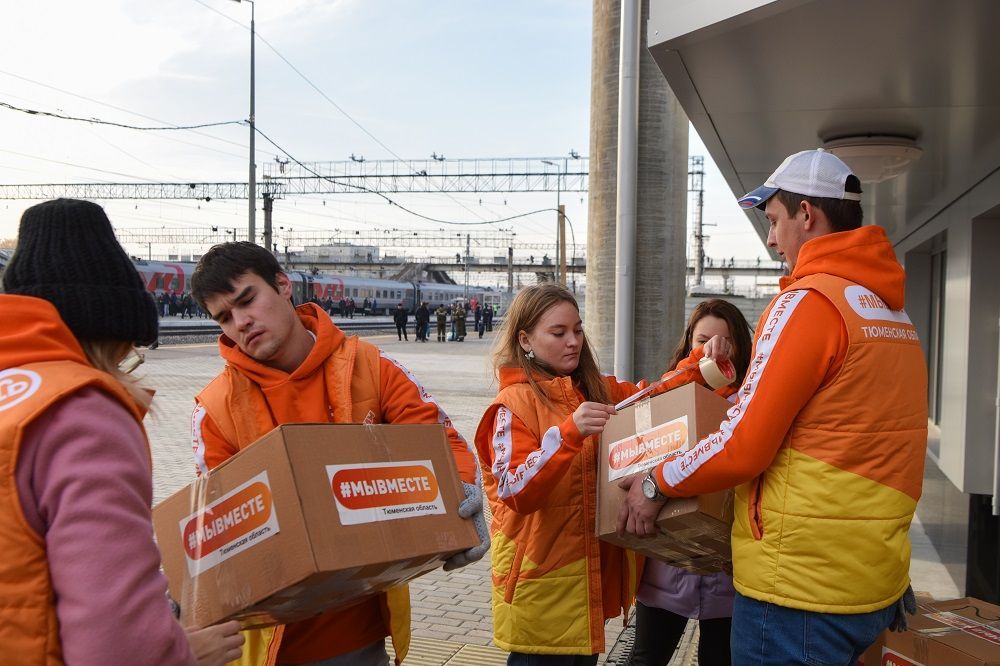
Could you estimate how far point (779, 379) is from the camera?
2.19 m

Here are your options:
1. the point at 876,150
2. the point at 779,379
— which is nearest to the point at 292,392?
the point at 779,379

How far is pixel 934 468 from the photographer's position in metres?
9.95

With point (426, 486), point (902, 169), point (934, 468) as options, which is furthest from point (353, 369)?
point (934, 468)

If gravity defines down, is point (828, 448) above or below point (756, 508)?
above

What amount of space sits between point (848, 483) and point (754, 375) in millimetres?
343

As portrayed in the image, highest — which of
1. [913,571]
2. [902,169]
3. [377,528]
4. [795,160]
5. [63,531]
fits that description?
[902,169]

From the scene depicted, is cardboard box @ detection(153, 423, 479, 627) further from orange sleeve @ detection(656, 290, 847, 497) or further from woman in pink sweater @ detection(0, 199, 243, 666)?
orange sleeve @ detection(656, 290, 847, 497)

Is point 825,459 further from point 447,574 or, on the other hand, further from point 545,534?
point 447,574

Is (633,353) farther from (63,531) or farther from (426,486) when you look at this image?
(63,531)

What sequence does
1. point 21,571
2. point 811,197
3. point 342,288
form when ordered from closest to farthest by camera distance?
point 21,571
point 811,197
point 342,288

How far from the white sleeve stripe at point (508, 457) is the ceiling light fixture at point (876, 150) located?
2.76m

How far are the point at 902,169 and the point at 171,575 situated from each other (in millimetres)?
4411

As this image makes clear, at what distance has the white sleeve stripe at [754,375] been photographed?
2240 mm

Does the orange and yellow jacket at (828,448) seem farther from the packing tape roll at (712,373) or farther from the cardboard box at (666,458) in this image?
the packing tape roll at (712,373)
